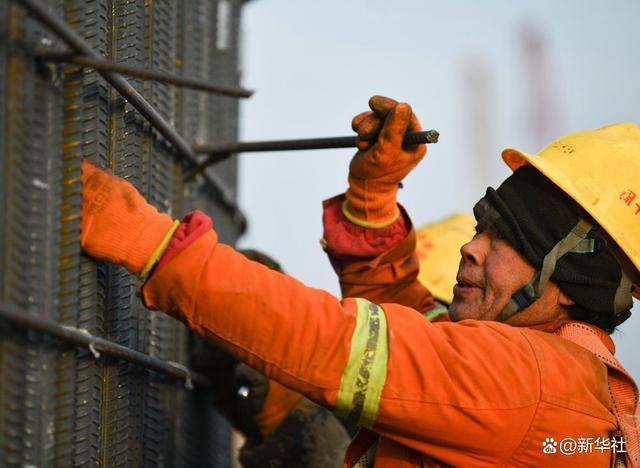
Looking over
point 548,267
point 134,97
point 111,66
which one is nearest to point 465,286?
point 548,267

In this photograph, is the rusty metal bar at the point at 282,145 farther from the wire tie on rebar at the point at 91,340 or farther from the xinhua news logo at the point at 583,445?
the wire tie on rebar at the point at 91,340

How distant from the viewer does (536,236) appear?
4141 millimetres

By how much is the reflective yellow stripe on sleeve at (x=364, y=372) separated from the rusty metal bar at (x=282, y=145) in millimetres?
903

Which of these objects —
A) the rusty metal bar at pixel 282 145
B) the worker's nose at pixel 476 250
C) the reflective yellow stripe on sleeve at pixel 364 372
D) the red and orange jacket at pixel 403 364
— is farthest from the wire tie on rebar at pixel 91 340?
the worker's nose at pixel 476 250

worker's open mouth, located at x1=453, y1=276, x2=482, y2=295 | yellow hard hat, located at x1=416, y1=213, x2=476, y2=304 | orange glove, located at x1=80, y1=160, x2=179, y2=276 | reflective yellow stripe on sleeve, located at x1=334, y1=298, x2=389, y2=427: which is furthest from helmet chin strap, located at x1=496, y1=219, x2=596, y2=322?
yellow hard hat, located at x1=416, y1=213, x2=476, y2=304

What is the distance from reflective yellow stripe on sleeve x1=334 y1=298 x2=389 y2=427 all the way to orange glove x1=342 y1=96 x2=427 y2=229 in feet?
3.48

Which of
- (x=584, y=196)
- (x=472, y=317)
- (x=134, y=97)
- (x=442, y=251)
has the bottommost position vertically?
(x=442, y=251)

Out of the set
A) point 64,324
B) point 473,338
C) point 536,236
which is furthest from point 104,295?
point 536,236

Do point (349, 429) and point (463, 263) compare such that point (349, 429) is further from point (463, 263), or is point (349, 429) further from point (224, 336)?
point (224, 336)

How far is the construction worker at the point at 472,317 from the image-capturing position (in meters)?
3.33

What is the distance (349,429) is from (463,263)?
1734mm

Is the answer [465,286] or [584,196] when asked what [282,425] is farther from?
[584,196]

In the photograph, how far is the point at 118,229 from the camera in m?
3.34

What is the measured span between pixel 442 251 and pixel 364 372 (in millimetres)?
3363
